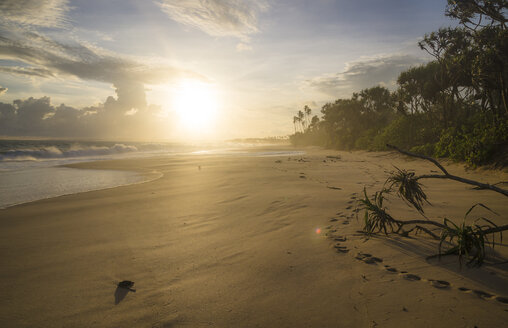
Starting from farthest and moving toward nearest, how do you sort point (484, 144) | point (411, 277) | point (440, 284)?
point (484, 144), point (411, 277), point (440, 284)

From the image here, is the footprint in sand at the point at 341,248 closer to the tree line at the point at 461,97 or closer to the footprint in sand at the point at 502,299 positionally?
the footprint in sand at the point at 502,299

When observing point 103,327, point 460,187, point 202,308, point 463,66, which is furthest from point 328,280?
point 463,66

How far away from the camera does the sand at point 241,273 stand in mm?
2070

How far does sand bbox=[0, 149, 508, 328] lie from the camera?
207 cm

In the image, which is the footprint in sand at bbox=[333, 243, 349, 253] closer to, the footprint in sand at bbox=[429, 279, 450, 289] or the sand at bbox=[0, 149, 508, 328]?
the sand at bbox=[0, 149, 508, 328]

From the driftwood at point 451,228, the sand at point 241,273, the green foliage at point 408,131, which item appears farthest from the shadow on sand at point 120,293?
the green foliage at point 408,131

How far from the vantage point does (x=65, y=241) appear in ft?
13.1

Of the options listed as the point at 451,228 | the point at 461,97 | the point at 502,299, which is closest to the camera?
the point at 502,299

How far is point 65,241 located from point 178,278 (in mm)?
2646

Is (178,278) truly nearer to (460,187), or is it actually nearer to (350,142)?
(460,187)

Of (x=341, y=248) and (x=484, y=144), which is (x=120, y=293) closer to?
(x=341, y=248)

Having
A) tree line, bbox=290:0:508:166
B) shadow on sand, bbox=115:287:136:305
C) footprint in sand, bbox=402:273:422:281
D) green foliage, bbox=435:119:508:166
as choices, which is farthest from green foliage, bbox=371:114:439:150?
shadow on sand, bbox=115:287:136:305

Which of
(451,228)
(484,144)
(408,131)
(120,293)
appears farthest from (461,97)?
(120,293)

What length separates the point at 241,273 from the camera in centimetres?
281
